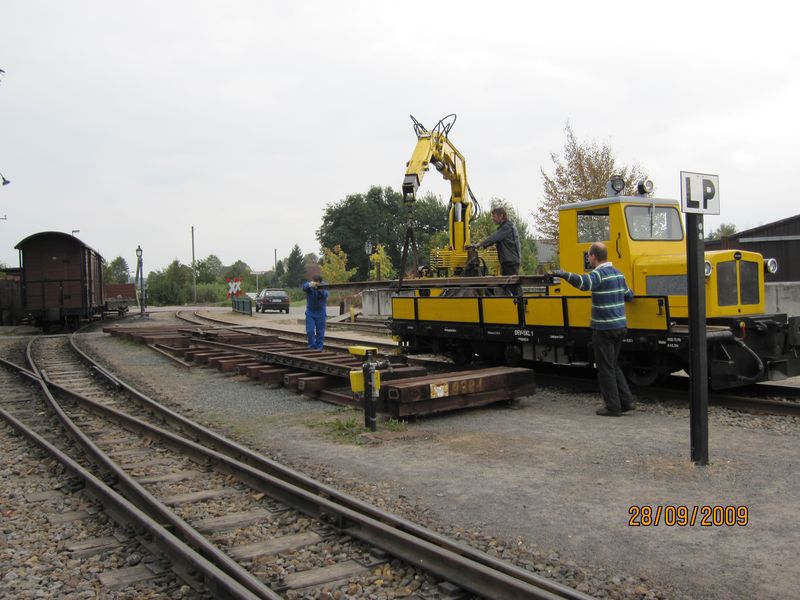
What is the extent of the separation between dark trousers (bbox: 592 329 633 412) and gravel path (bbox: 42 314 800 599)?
257mm

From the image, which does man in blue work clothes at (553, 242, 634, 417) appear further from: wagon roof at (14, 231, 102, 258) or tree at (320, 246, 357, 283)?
tree at (320, 246, 357, 283)

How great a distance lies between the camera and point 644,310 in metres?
8.27

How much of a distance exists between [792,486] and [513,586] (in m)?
2.93

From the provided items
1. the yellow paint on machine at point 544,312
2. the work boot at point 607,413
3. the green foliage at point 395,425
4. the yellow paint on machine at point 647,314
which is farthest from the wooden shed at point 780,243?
the green foliage at point 395,425

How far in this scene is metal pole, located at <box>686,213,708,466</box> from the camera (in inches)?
223

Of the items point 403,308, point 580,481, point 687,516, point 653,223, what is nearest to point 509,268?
point 403,308

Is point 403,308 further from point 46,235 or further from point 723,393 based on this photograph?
point 46,235

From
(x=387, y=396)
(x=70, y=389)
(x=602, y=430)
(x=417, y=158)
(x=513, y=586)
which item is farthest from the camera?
(x=417, y=158)

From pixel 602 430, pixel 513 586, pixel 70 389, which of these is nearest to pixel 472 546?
pixel 513 586

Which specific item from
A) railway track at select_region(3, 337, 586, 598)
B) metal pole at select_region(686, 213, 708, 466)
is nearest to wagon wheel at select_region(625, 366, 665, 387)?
metal pole at select_region(686, 213, 708, 466)

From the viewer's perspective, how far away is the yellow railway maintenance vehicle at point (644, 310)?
802 centimetres

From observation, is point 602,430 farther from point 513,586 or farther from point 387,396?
point 513,586

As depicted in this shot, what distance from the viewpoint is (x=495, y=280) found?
10234 mm

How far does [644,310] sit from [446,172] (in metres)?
6.46
